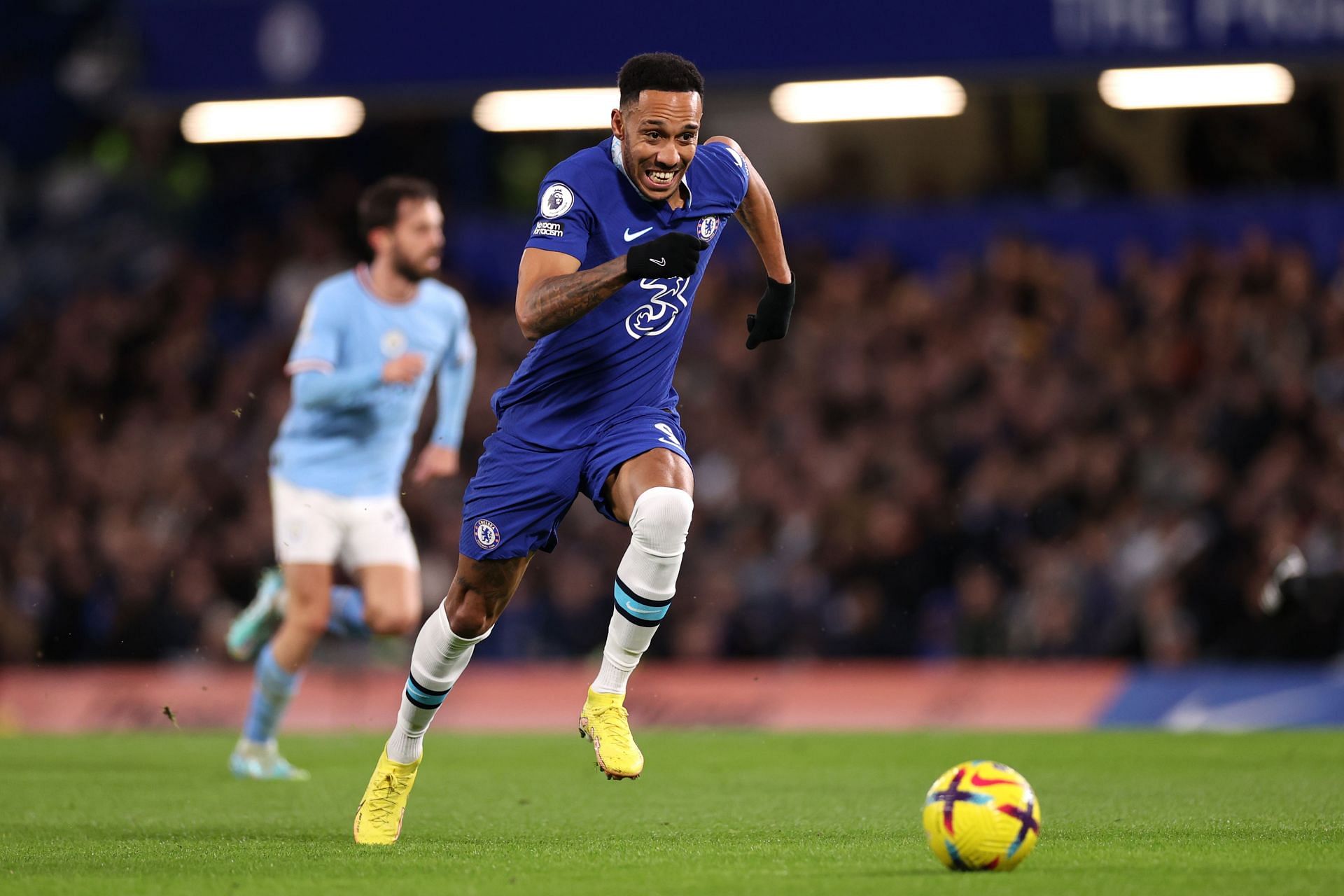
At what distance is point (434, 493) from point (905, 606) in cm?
459

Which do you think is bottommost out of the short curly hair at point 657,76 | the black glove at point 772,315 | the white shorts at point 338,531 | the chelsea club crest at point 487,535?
the white shorts at point 338,531

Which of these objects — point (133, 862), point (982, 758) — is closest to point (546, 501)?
point (133, 862)

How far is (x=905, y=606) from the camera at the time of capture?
14.4 m

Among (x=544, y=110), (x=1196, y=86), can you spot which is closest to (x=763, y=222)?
(x=1196, y=86)

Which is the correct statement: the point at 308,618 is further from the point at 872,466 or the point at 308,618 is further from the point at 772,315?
the point at 872,466

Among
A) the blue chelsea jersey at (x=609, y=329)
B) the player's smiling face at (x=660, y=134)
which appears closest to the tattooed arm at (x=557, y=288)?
the blue chelsea jersey at (x=609, y=329)

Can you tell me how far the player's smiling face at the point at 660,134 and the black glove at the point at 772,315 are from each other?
2.45 feet

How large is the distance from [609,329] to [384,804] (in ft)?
6.25

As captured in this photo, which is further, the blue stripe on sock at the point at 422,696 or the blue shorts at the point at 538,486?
the blue stripe on sock at the point at 422,696

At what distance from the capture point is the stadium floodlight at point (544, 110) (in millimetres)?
17266

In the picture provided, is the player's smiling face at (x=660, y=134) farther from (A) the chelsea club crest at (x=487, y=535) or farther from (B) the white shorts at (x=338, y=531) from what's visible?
(B) the white shorts at (x=338, y=531)

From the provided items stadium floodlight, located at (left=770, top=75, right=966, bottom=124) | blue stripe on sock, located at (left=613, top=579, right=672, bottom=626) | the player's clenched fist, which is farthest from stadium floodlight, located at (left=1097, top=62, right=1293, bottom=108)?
blue stripe on sock, located at (left=613, top=579, right=672, bottom=626)

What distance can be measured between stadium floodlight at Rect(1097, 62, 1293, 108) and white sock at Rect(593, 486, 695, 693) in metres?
10.3

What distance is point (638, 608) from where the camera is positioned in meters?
6.52
